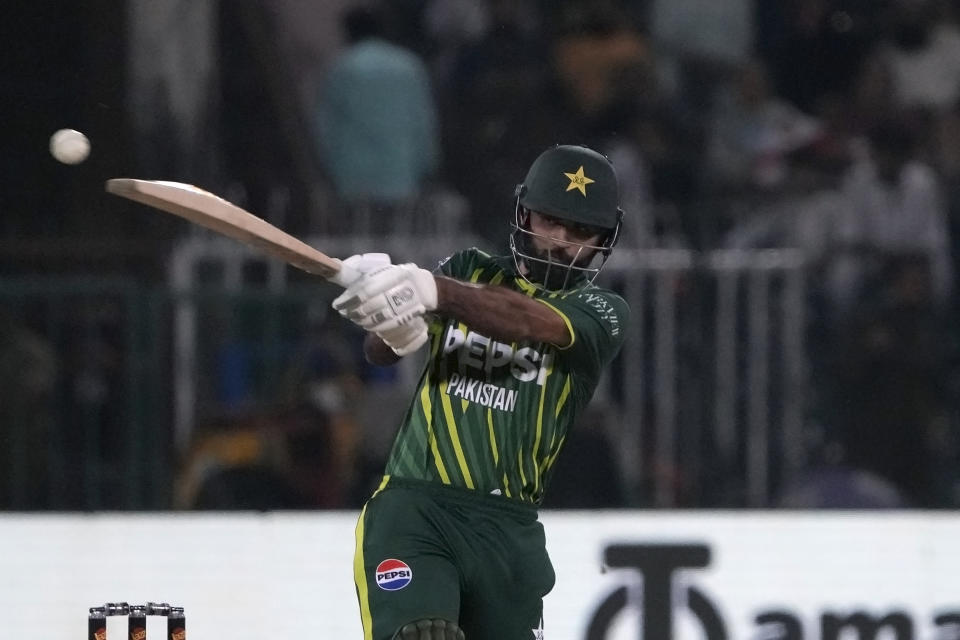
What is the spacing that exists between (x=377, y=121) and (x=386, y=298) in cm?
455

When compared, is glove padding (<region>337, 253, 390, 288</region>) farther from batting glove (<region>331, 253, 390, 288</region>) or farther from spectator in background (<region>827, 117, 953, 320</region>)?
spectator in background (<region>827, 117, 953, 320</region>)

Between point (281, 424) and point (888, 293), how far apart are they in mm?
2659

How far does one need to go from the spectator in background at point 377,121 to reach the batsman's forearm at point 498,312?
4.08 meters

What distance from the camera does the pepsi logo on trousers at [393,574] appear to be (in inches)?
158

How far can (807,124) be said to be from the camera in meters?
8.50

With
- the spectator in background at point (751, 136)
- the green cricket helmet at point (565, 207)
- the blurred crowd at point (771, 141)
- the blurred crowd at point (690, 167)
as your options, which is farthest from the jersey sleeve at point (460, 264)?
the spectator in background at point (751, 136)

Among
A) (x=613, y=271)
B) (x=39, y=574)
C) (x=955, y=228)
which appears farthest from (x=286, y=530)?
(x=955, y=228)

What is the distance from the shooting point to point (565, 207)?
4.22 meters

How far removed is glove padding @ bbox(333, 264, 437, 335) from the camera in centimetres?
384

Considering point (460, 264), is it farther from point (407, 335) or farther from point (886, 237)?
point (886, 237)

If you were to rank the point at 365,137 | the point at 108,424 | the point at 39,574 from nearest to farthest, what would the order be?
the point at 39,574 < the point at 108,424 < the point at 365,137

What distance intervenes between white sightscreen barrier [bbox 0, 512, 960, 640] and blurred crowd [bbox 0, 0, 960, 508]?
118cm

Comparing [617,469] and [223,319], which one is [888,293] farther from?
[223,319]

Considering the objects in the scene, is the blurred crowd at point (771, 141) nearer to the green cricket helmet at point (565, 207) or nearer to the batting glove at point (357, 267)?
the green cricket helmet at point (565, 207)
